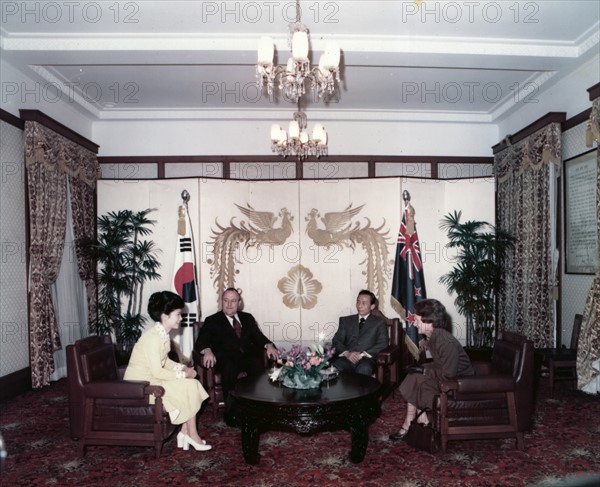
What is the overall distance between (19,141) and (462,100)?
588 centimetres

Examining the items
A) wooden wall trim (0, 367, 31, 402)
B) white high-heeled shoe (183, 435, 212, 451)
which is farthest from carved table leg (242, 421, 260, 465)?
wooden wall trim (0, 367, 31, 402)

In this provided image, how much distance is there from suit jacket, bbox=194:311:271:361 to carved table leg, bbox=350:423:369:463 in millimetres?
1941

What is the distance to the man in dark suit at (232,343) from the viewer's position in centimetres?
553

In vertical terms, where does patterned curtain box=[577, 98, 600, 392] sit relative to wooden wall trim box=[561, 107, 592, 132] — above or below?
below

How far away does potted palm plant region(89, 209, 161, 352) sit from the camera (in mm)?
7344

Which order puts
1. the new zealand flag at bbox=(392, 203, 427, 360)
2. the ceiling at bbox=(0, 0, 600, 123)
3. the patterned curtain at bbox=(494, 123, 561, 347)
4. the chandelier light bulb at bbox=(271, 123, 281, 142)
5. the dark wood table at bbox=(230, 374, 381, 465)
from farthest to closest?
the new zealand flag at bbox=(392, 203, 427, 360) < the patterned curtain at bbox=(494, 123, 561, 347) < the chandelier light bulb at bbox=(271, 123, 281, 142) < the ceiling at bbox=(0, 0, 600, 123) < the dark wood table at bbox=(230, 374, 381, 465)

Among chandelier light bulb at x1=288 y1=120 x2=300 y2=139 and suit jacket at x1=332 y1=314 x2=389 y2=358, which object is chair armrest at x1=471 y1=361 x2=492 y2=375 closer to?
suit jacket at x1=332 y1=314 x2=389 y2=358

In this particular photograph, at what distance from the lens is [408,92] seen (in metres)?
7.45

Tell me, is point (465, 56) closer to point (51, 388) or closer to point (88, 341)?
point (88, 341)

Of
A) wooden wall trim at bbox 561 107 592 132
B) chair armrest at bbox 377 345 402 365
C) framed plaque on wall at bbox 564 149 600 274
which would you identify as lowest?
chair armrest at bbox 377 345 402 365

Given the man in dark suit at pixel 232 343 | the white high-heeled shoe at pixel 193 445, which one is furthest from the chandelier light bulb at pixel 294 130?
the white high-heeled shoe at pixel 193 445

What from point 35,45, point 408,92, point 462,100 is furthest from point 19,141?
point 462,100

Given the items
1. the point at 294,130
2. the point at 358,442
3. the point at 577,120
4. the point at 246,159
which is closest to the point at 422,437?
the point at 358,442

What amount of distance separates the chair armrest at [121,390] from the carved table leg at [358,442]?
4.88 feet
